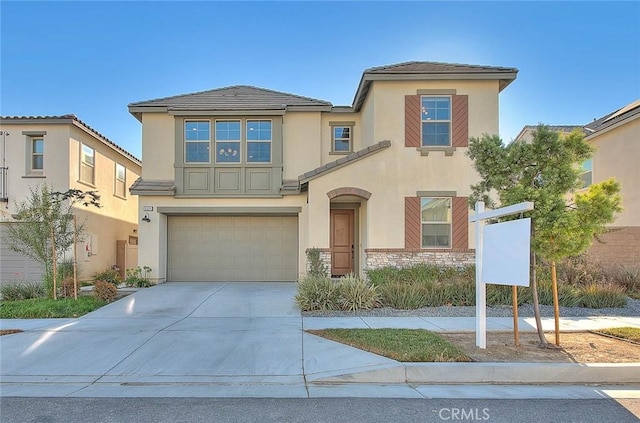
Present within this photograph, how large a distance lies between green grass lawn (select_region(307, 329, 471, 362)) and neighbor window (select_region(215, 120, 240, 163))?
29.9 ft

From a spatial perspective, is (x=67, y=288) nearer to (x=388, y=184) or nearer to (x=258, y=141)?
(x=258, y=141)

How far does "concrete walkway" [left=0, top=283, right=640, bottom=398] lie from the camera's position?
5523 millimetres

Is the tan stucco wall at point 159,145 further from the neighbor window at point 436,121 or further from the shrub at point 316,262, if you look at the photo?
the neighbor window at point 436,121

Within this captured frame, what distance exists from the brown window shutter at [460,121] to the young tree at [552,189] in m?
6.45

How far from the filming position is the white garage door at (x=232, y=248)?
1556cm

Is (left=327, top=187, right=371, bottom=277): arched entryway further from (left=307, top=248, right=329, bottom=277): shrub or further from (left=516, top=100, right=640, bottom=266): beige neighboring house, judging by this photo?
(left=516, top=100, right=640, bottom=266): beige neighboring house

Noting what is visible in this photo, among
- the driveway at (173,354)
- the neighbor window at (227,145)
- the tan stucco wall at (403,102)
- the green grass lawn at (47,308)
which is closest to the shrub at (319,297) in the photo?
the driveway at (173,354)

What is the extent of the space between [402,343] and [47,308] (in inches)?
334

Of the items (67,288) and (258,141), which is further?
(258,141)

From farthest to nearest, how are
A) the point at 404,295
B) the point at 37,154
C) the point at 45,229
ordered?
the point at 37,154
the point at 45,229
the point at 404,295

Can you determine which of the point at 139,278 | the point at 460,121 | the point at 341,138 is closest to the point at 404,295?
the point at 460,121

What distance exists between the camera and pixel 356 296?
10188 mm

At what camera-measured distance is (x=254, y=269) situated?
51.1ft

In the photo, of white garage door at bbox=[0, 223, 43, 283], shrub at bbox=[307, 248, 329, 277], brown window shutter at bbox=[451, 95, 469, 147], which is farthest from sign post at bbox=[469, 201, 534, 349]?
white garage door at bbox=[0, 223, 43, 283]
